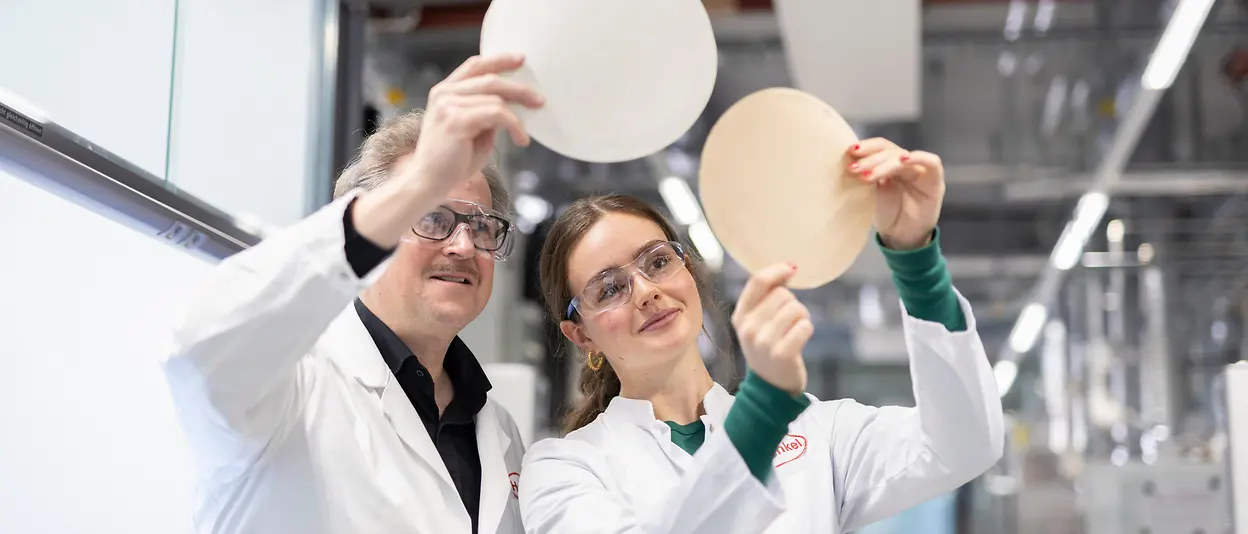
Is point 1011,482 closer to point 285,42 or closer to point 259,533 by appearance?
point 285,42

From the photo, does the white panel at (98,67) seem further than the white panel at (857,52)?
No

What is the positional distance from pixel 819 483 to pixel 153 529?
1203mm

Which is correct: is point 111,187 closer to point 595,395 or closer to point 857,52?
point 595,395

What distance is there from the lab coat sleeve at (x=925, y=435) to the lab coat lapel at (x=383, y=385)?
60 centimetres

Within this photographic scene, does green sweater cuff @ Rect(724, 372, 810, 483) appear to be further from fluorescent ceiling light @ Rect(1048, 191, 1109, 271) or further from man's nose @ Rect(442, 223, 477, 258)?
fluorescent ceiling light @ Rect(1048, 191, 1109, 271)

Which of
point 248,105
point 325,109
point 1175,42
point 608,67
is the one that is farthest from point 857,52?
point 608,67

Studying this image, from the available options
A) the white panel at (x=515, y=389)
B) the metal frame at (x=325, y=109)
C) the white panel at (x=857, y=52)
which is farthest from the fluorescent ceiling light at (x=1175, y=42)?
the metal frame at (x=325, y=109)

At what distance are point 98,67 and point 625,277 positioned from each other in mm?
895

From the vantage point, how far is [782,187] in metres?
1.36

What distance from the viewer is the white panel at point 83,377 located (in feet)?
5.31

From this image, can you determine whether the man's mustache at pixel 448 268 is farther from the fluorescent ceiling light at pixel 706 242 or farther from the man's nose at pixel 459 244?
the fluorescent ceiling light at pixel 706 242

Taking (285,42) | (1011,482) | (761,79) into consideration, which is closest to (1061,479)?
(1011,482)

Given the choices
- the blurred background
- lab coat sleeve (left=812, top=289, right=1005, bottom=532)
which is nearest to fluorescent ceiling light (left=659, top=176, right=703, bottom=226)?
the blurred background

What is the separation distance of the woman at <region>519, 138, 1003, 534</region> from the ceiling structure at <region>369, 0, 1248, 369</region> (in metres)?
3.32
